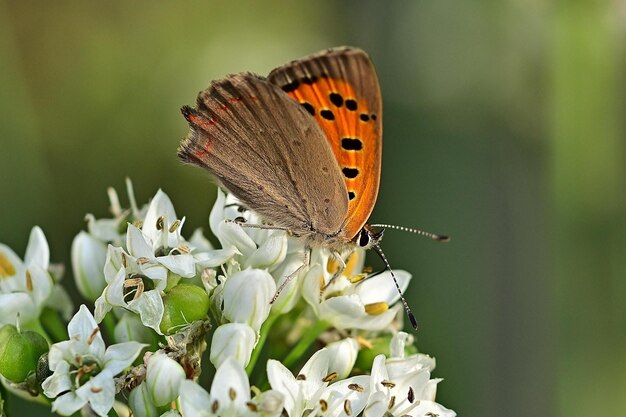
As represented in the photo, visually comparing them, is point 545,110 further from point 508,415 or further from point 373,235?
point 508,415

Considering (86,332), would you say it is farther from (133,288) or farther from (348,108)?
(348,108)

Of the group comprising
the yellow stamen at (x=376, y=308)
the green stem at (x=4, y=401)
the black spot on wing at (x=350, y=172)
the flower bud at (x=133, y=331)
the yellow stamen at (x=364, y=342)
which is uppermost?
the black spot on wing at (x=350, y=172)

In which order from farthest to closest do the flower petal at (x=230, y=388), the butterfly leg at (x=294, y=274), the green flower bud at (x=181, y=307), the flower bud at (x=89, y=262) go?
the flower bud at (x=89, y=262)
the butterfly leg at (x=294, y=274)
the green flower bud at (x=181, y=307)
the flower petal at (x=230, y=388)

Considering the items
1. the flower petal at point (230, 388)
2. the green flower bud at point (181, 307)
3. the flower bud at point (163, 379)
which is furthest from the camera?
the green flower bud at point (181, 307)

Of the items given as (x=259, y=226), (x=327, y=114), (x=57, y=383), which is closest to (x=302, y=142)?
(x=327, y=114)

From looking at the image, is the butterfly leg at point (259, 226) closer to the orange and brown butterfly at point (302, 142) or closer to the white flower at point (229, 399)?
the orange and brown butterfly at point (302, 142)

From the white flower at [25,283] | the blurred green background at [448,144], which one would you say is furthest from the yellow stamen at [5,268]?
the blurred green background at [448,144]

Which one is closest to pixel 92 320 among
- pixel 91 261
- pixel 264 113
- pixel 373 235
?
pixel 91 261
